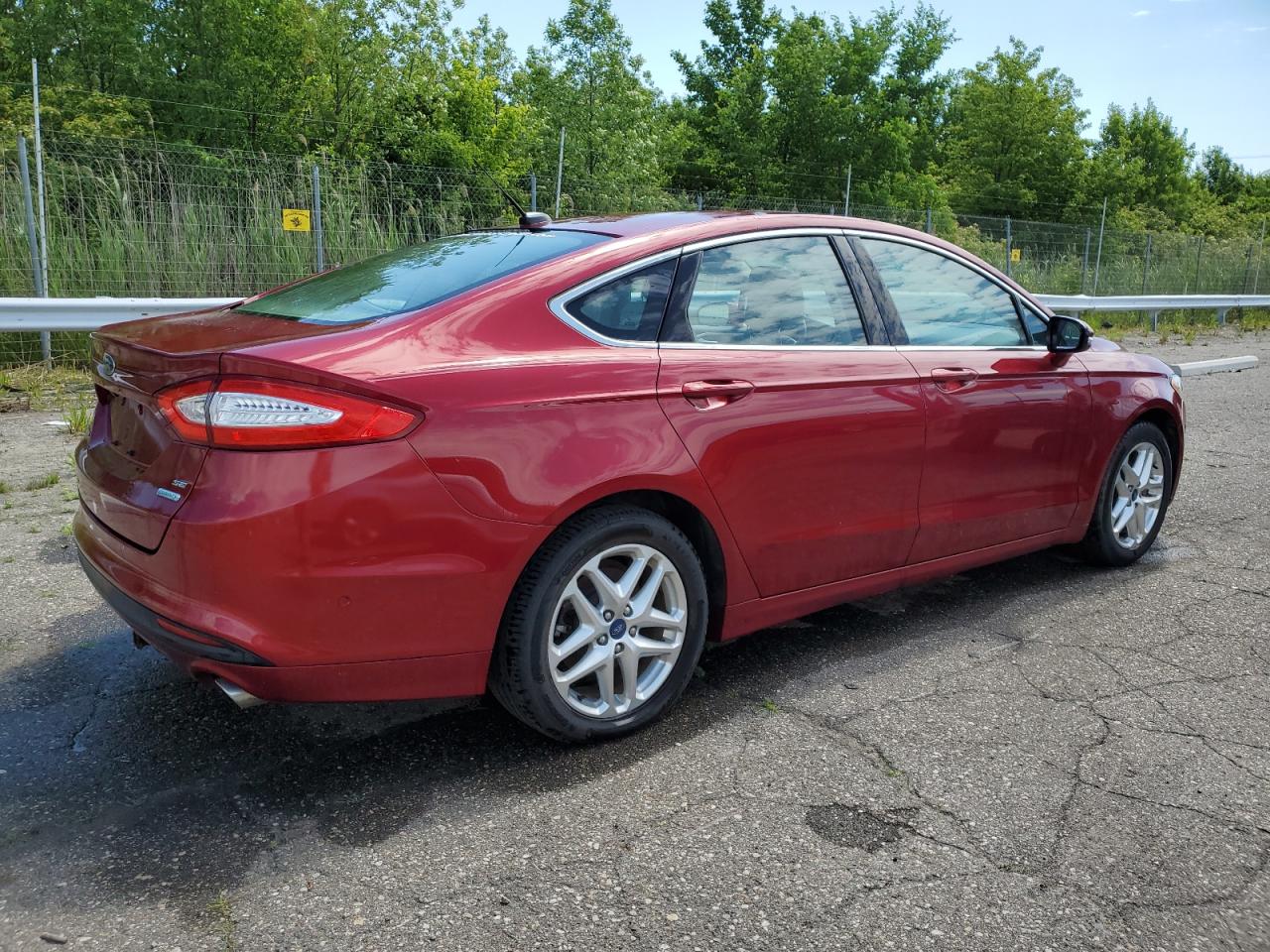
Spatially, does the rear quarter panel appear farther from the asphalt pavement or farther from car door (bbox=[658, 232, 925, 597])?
the asphalt pavement

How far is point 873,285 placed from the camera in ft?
12.5

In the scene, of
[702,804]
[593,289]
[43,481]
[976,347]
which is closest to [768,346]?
[593,289]

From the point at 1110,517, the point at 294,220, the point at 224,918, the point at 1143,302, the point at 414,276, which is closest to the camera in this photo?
the point at 224,918

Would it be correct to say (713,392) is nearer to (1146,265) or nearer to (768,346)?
(768,346)

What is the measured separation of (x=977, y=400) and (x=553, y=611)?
6.45 ft

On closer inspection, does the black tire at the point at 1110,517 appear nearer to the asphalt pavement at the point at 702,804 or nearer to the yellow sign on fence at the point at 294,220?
the asphalt pavement at the point at 702,804

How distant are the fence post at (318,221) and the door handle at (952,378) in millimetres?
8820

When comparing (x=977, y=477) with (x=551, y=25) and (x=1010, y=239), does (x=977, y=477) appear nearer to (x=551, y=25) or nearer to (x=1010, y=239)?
(x=1010, y=239)

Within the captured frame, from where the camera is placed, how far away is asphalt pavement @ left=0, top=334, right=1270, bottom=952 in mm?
2250

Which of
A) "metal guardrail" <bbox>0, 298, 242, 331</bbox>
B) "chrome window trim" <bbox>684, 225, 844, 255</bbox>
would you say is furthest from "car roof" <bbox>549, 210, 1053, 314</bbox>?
"metal guardrail" <bbox>0, 298, 242, 331</bbox>

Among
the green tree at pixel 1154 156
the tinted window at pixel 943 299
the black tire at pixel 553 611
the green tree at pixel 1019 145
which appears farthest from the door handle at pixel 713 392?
the green tree at pixel 1154 156

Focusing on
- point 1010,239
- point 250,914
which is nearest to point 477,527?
point 250,914

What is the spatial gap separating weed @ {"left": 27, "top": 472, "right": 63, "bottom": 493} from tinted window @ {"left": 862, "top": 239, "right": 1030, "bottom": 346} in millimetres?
4462

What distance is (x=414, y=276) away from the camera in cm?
324
